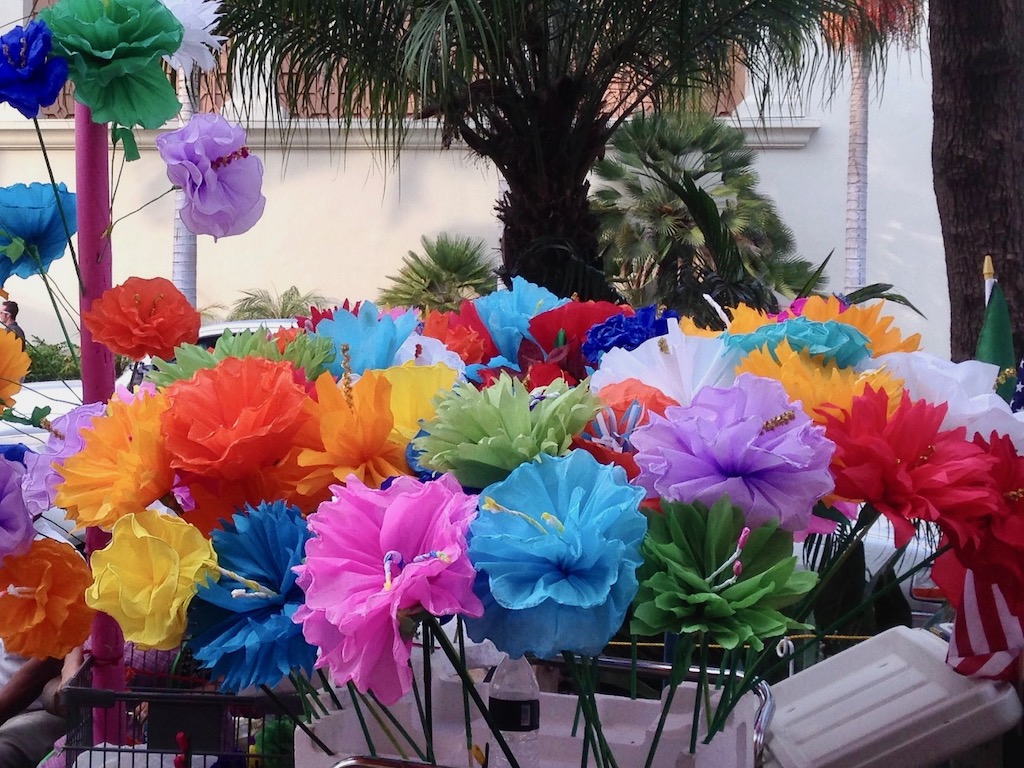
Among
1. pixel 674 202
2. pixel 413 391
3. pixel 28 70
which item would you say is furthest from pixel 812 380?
pixel 674 202

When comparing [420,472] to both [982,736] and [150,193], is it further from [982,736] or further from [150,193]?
[150,193]

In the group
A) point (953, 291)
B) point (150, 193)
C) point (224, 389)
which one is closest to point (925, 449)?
point (224, 389)

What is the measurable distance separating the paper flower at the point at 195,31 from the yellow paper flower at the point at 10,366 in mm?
381

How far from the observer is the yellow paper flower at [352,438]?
0.80 m

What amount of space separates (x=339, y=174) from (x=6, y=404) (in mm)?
14746

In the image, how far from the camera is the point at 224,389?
0.81m

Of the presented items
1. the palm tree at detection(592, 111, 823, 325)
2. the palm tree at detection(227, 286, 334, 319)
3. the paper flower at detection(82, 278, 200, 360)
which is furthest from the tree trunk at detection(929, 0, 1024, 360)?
the palm tree at detection(227, 286, 334, 319)

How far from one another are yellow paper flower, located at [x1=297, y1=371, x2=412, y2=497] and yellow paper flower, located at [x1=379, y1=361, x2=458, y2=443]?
27 mm

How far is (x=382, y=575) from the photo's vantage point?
670mm

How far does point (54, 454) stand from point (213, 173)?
0.36 metres

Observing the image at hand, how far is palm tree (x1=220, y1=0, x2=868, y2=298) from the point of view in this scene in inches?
178

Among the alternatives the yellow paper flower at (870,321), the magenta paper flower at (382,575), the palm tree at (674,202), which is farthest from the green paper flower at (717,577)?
the palm tree at (674,202)

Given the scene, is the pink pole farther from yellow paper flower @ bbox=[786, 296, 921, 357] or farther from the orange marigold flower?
yellow paper flower @ bbox=[786, 296, 921, 357]

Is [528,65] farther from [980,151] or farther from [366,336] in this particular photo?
[366,336]
